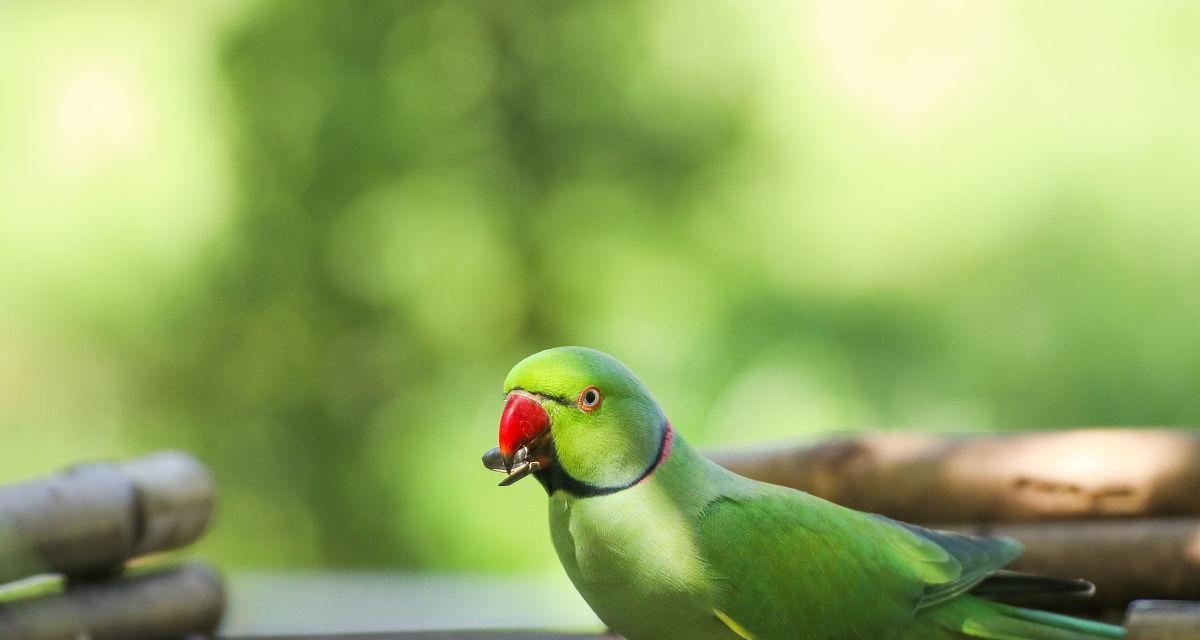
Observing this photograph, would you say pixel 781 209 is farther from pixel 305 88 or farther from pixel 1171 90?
pixel 305 88

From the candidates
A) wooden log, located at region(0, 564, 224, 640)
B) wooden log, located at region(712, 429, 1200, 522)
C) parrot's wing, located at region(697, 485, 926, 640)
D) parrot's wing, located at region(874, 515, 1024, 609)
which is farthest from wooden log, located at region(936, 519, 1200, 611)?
wooden log, located at region(0, 564, 224, 640)

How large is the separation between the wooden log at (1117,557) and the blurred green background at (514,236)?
2267mm

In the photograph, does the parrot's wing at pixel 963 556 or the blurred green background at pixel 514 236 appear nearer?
the parrot's wing at pixel 963 556

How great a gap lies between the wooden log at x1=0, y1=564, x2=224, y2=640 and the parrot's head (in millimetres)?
931

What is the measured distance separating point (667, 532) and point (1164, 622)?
47 cm

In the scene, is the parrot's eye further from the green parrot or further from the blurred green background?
the blurred green background

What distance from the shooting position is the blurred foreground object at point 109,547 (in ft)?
5.22

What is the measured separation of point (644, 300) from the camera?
159 inches

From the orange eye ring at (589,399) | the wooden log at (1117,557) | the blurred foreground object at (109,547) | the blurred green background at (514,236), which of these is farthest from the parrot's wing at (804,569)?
the blurred green background at (514,236)

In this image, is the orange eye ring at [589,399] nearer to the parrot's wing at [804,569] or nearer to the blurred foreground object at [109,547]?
the parrot's wing at [804,569]

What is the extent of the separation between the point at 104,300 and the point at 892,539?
12.0 feet

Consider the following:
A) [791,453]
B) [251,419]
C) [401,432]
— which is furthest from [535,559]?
[791,453]

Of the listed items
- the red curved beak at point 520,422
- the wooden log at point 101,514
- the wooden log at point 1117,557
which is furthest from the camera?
the wooden log at point 101,514

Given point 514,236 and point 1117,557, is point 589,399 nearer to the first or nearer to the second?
point 1117,557
